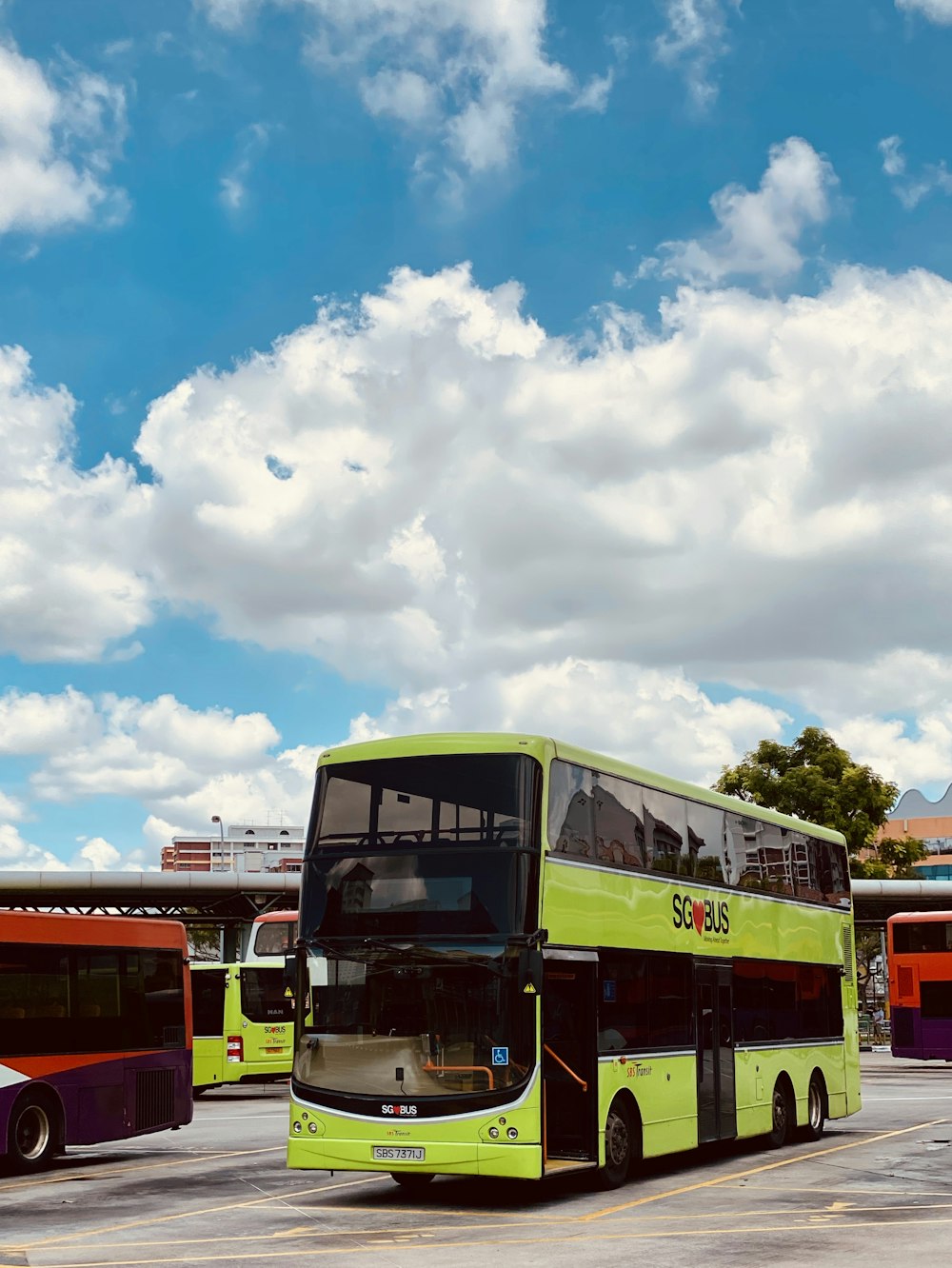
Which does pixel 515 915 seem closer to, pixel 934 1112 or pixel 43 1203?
pixel 43 1203

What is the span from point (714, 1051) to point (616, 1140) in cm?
290

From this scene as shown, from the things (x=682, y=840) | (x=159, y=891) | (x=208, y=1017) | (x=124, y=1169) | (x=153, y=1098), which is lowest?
(x=124, y=1169)

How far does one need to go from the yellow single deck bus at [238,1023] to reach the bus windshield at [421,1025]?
20.1 m

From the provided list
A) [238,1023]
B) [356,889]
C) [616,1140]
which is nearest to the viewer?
[356,889]

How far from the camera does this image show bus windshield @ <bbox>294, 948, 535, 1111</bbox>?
13859mm

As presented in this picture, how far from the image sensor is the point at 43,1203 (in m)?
15.3

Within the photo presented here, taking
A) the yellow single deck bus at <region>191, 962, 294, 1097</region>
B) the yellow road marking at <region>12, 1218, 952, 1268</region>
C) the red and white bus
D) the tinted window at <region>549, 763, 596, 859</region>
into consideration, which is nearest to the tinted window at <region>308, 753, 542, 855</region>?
the tinted window at <region>549, 763, 596, 859</region>

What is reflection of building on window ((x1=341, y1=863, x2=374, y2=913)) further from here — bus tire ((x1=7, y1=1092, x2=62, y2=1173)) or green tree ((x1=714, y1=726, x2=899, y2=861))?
green tree ((x1=714, y1=726, x2=899, y2=861))

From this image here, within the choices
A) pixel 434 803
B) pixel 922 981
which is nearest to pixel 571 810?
pixel 434 803

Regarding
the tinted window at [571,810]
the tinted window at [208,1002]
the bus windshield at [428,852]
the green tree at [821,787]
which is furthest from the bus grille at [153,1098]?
the green tree at [821,787]

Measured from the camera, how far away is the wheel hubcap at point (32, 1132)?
18094 mm

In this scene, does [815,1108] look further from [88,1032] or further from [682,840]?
[88,1032]

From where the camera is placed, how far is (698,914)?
1772 cm

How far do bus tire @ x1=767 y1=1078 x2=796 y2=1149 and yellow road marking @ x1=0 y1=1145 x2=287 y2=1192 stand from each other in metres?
6.30
